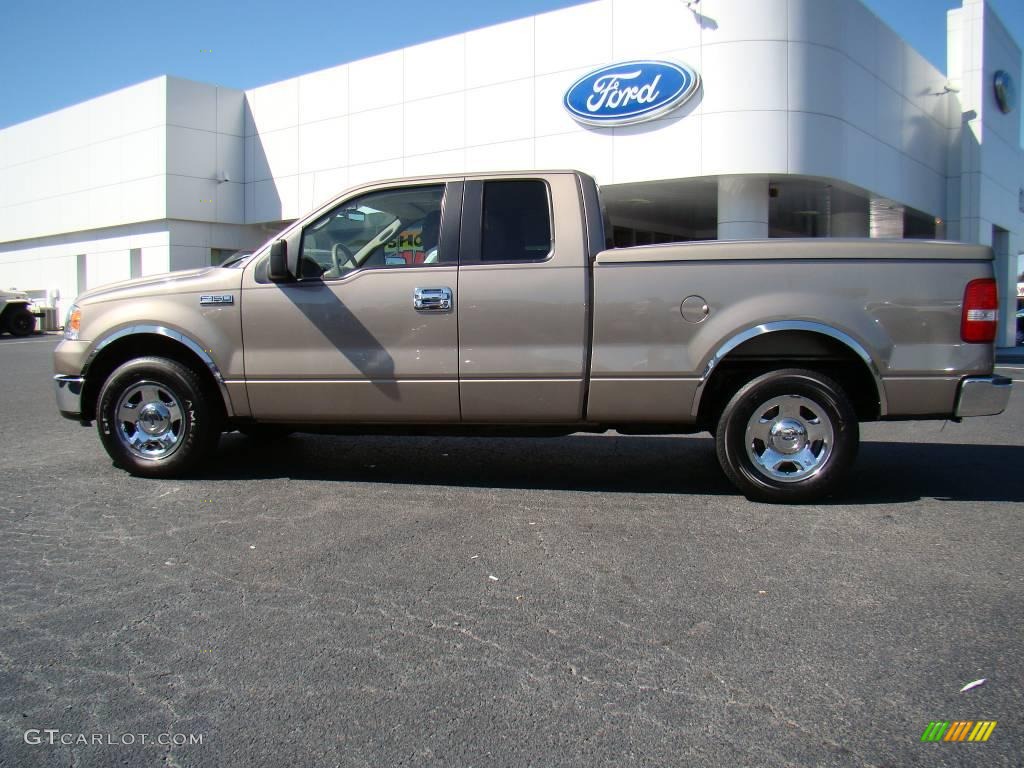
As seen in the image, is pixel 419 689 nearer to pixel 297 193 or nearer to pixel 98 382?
pixel 98 382

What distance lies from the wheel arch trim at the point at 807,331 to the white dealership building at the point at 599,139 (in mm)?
14183

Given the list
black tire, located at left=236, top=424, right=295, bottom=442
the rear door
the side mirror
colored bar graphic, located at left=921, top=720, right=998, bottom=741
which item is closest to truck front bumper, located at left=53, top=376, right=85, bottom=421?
black tire, located at left=236, top=424, right=295, bottom=442

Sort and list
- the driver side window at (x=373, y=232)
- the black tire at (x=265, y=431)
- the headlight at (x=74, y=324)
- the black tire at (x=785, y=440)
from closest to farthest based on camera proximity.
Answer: the black tire at (x=785, y=440), the driver side window at (x=373, y=232), the headlight at (x=74, y=324), the black tire at (x=265, y=431)

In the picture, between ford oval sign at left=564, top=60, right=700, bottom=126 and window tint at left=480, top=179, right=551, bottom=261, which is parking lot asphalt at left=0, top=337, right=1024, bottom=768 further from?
ford oval sign at left=564, top=60, right=700, bottom=126

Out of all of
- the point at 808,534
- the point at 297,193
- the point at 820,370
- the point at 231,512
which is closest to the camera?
the point at 808,534

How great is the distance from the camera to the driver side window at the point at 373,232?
5.53 meters

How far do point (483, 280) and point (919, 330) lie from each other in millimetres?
2697

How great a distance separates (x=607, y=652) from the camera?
10.2 ft

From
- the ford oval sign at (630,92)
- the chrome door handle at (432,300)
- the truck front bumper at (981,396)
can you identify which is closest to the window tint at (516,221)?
the chrome door handle at (432,300)

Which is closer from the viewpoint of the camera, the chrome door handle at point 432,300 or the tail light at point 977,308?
the tail light at point 977,308

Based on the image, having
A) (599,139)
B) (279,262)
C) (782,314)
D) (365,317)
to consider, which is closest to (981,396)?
(782,314)

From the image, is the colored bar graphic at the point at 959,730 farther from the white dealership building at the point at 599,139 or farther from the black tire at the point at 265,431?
the white dealership building at the point at 599,139

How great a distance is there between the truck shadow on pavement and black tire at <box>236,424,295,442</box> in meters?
0.08

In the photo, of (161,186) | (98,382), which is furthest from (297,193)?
(98,382)
